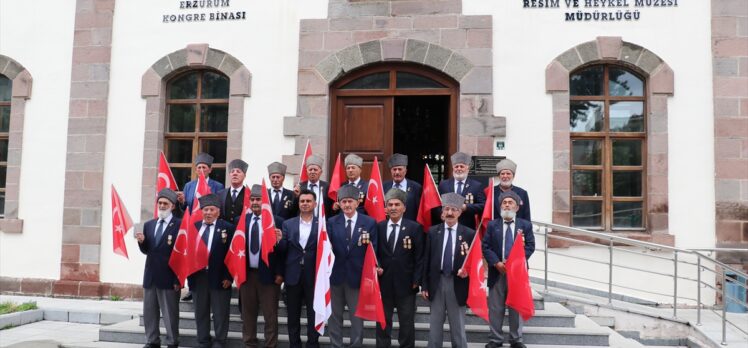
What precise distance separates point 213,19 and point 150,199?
3057 millimetres

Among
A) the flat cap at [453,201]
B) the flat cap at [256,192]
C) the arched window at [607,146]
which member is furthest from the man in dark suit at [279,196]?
the arched window at [607,146]

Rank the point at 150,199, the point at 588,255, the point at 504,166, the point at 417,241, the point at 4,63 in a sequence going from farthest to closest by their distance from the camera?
the point at 4,63
the point at 150,199
the point at 588,255
the point at 504,166
the point at 417,241

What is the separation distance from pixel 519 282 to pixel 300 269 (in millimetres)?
2190

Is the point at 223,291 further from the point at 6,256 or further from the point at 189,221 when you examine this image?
the point at 6,256

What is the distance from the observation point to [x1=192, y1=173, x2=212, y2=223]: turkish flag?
21.6ft

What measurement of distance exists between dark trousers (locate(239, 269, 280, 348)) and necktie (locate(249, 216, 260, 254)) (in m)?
0.21

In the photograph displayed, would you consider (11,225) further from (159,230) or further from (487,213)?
(487,213)

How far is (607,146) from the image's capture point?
9109mm

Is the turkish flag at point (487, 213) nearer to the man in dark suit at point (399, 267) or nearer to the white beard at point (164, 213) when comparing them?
the man in dark suit at point (399, 267)

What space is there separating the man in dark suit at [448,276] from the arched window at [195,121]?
16.2ft

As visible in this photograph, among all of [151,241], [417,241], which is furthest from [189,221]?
[417,241]

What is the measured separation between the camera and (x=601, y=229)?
8.99 m

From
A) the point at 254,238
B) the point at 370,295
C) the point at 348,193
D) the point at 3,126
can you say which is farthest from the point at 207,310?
the point at 3,126

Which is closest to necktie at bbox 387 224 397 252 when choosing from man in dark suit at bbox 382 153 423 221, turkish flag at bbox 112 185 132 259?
man in dark suit at bbox 382 153 423 221
